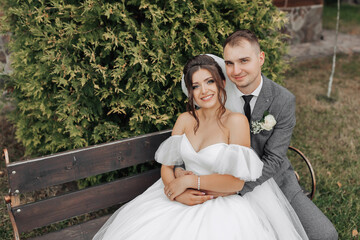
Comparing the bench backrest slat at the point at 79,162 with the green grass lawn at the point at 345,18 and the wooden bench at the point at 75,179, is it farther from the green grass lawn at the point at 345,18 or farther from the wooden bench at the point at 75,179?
the green grass lawn at the point at 345,18

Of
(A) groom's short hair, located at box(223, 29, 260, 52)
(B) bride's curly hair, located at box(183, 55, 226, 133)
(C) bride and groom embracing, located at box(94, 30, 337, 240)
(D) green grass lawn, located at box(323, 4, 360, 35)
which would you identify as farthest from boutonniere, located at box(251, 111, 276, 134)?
(D) green grass lawn, located at box(323, 4, 360, 35)

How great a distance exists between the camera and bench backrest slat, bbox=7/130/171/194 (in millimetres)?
2514

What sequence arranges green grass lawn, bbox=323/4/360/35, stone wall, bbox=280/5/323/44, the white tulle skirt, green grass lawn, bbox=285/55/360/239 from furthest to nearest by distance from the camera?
1. green grass lawn, bbox=323/4/360/35
2. stone wall, bbox=280/5/323/44
3. green grass lawn, bbox=285/55/360/239
4. the white tulle skirt

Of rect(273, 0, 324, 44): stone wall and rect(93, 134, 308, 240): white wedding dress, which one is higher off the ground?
rect(273, 0, 324, 44): stone wall

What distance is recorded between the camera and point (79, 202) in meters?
2.83

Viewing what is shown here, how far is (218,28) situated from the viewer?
10.9ft

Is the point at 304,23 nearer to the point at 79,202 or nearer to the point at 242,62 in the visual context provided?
the point at 242,62

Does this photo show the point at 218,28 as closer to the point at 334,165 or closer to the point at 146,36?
the point at 146,36

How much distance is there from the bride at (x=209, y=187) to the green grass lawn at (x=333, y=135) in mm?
1466

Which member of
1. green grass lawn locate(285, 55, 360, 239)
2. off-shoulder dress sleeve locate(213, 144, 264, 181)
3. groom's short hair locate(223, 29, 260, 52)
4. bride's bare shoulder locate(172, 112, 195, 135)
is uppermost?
groom's short hair locate(223, 29, 260, 52)

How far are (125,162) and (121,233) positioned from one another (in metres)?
0.72

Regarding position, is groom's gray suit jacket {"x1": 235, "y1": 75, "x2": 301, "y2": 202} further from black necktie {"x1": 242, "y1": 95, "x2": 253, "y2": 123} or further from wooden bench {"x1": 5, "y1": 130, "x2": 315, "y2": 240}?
wooden bench {"x1": 5, "y1": 130, "x2": 315, "y2": 240}

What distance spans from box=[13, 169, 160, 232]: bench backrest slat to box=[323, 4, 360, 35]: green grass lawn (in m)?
11.5

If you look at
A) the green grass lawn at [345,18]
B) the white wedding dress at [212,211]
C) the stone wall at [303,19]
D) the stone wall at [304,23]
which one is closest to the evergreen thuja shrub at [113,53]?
the white wedding dress at [212,211]
